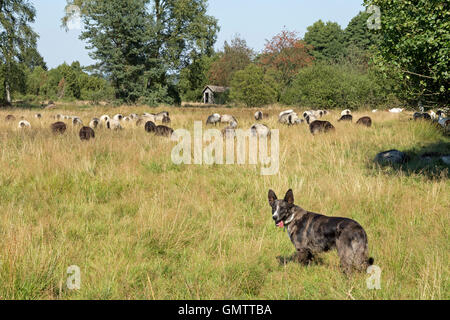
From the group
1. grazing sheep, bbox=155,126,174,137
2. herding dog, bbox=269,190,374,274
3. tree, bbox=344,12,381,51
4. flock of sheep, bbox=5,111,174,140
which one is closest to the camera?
herding dog, bbox=269,190,374,274

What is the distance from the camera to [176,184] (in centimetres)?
934

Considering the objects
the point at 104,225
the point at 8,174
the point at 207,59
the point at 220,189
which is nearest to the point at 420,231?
the point at 220,189

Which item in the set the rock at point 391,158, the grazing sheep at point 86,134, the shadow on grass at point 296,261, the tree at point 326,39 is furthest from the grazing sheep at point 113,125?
the tree at point 326,39

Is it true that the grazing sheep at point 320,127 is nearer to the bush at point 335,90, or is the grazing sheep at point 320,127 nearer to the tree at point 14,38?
the bush at point 335,90

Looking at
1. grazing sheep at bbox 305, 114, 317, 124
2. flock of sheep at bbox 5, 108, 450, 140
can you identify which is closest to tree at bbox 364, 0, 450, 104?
flock of sheep at bbox 5, 108, 450, 140

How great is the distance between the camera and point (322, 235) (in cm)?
448

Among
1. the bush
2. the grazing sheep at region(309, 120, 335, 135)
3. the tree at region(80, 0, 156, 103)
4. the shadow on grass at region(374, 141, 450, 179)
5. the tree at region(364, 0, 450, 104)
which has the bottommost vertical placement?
the shadow on grass at region(374, 141, 450, 179)

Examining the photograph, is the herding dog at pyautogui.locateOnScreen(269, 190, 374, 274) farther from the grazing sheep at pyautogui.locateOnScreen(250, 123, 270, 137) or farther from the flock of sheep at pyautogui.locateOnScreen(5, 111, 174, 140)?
the grazing sheep at pyautogui.locateOnScreen(250, 123, 270, 137)

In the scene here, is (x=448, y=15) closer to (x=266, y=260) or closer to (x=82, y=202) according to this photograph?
(x=266, y=260)

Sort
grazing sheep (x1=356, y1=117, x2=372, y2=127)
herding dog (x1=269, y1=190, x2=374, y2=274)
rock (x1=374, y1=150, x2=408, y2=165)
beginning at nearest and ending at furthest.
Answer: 1. herding dog (x1=269, y1=190, x2=374, y2=274)
2. rock (x1=374, y1=150, x2=408, y2=165)
3. grazing sheep (x1=356, y1=117, x2=372, y2=127)

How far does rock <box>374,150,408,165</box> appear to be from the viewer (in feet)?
38.7

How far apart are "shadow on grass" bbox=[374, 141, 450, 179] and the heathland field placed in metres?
0.19

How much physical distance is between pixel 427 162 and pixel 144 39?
114ft

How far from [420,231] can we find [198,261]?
396cm
